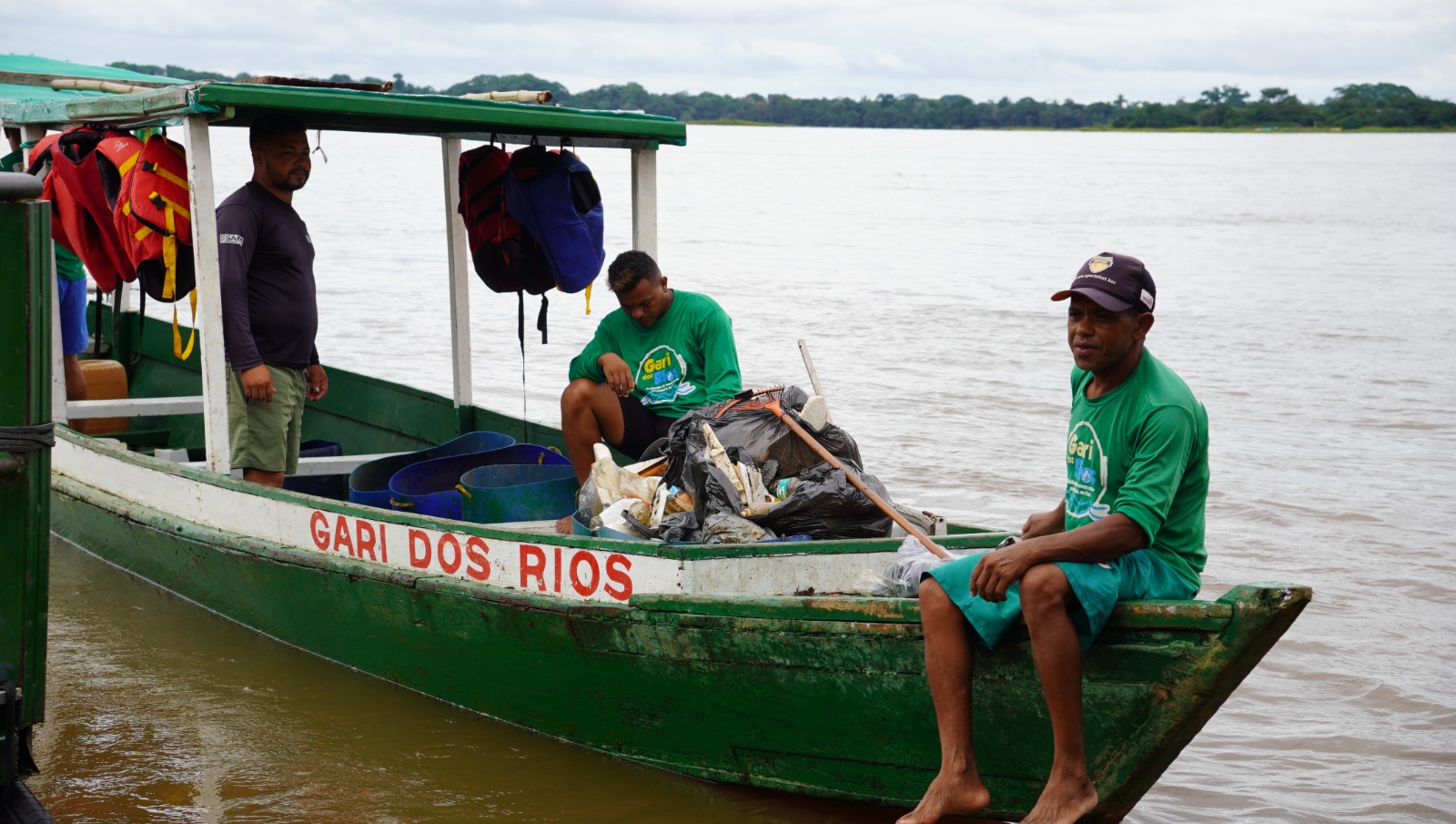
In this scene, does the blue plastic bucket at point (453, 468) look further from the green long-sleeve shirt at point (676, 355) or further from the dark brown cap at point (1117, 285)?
the dark brown cap at point (1117, 285)

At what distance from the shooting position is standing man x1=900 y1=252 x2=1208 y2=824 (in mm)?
3291

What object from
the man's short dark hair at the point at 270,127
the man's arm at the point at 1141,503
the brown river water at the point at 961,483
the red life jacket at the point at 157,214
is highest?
the man's short dark hair at the point at 270,127

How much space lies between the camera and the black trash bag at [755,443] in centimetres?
496

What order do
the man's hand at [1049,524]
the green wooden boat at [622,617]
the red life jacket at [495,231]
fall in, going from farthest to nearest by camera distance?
the red life jacket at [495,231]
the man's hand at [1049,524]
the green wooden boat at [622,617]

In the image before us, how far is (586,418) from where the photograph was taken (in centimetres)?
561

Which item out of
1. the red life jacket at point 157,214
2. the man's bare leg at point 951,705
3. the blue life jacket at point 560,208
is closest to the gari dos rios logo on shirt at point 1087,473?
Answer: the man's bare leg at point 951,705

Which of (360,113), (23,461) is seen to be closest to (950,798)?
(23,461)

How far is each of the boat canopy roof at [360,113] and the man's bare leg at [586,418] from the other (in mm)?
1023

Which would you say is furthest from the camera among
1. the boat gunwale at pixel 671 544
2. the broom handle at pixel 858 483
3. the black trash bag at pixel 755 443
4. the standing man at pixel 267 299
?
the standing man at pixel 267 299

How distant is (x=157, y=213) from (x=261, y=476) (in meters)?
1.14

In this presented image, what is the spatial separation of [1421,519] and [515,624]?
6.29 m

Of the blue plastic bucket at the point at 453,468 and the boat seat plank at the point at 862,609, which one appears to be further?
the blue plastic bucket at the point at 453,468

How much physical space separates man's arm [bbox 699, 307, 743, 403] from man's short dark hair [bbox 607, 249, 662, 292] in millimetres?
297

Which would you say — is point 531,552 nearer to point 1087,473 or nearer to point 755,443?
point 755,443
